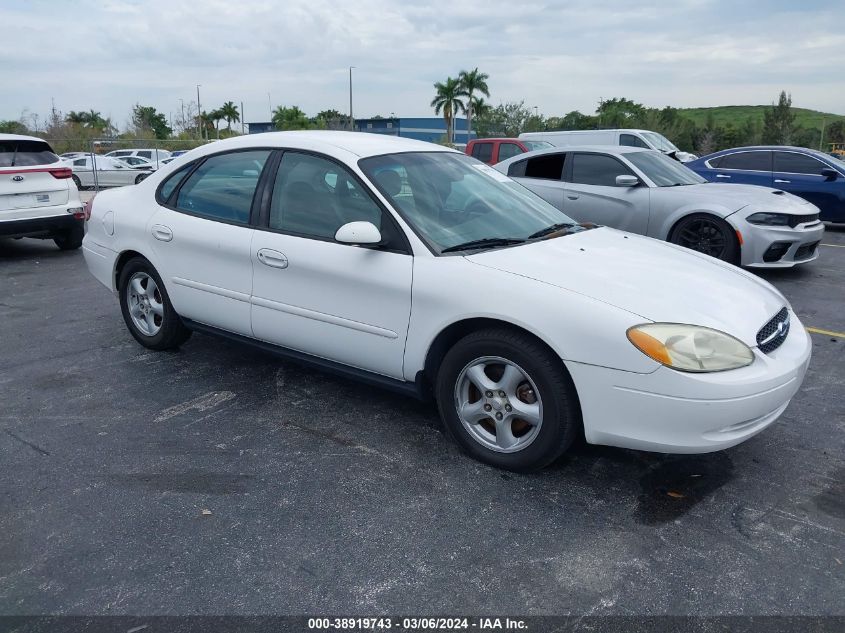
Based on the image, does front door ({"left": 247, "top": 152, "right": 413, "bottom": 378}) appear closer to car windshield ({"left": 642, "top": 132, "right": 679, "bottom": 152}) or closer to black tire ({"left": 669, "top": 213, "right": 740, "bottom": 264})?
black tire ({"left": 669, "top": 213, "right": 740, "bottom": 264})

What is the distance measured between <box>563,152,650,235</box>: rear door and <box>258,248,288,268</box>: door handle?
5.44m

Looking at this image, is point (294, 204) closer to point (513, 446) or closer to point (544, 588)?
point (513, 446)

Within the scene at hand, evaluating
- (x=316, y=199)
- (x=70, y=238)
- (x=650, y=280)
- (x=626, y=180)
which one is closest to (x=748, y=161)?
(x=626, y=180)

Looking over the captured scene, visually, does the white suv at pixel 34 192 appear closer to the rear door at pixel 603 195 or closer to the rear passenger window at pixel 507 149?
the rear door at pixel 603 195

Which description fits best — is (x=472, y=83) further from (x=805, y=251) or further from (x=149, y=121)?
(x=805, y=251)

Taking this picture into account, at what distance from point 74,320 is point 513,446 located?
464cm

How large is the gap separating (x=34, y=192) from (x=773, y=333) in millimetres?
9049

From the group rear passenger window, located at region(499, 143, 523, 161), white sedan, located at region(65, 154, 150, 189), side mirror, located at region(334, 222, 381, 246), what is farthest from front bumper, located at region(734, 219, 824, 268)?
white sedan, located at region(65, 154, 150, 189)

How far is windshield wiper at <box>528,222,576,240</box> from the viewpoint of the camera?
391 centimetres

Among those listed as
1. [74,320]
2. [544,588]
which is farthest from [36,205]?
[544,588]

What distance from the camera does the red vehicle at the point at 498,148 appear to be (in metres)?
14.6

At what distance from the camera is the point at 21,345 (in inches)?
215

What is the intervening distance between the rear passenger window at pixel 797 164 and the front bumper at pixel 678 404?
10.5 m

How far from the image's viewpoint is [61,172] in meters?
9.34
